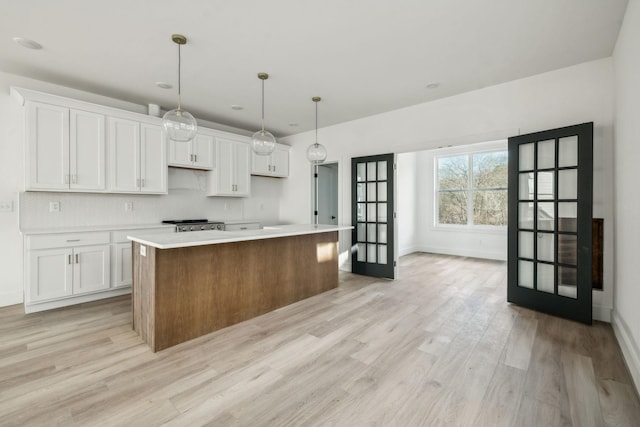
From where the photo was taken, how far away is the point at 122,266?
3.96m

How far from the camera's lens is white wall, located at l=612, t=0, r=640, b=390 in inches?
84.4

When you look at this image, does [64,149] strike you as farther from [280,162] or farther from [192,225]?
[280,162]

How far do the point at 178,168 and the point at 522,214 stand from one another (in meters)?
5.16

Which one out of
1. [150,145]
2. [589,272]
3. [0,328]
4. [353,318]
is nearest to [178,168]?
[150,145]

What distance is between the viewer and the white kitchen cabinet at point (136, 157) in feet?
13.1

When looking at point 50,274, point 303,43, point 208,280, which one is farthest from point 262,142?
point 50,274

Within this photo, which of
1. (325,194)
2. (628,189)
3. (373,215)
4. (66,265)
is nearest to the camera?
(628,189)

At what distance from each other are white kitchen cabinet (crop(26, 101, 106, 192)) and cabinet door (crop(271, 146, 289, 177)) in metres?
2.96

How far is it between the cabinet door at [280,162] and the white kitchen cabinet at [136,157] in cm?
218

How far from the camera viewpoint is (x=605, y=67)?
10.3ft

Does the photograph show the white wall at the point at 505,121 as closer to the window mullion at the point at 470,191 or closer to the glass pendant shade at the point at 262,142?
the glass pendant shade at the point at 262,142

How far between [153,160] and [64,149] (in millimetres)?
1015

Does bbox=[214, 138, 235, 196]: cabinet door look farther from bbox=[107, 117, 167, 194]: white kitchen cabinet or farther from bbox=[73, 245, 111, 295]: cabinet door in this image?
bbox=[73, 245, 111, 295]: cabinet door

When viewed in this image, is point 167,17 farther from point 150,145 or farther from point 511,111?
point 511,111
